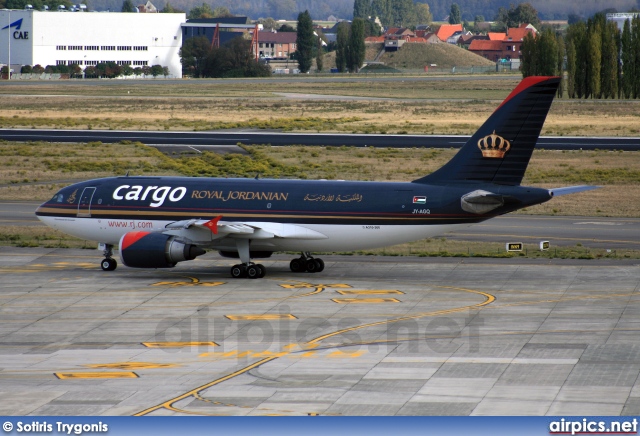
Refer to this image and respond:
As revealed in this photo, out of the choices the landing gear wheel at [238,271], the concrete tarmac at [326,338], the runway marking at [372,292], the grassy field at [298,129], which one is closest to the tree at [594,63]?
the grassy field at [298,129]

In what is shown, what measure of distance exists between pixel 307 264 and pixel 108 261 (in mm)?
9563

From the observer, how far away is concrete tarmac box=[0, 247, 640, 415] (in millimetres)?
26438

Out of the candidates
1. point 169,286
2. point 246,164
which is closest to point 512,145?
point 169,286

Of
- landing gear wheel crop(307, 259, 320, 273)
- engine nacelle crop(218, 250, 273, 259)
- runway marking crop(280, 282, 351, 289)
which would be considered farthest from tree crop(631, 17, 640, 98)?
runway marking crop(280, 282, 351, 289)

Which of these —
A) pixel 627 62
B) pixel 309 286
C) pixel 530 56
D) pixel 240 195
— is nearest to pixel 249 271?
pixel 309 286

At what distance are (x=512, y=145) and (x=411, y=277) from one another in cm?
769

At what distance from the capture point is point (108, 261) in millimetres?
47406

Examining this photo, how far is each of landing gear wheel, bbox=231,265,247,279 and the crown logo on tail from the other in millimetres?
12020

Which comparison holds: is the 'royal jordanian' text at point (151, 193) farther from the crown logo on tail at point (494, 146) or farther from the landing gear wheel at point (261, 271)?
the crown logo on tail at point (494, 146)

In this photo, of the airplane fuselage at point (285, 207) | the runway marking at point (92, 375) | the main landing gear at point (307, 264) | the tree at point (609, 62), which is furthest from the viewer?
the tree at point (609, 62)

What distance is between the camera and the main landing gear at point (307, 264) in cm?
4681

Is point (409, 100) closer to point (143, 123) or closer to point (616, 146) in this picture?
point (143, 123)

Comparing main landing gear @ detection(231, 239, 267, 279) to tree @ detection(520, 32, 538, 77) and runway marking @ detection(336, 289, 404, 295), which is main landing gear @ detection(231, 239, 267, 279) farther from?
tree @ detection(520, 32, 538, 77)

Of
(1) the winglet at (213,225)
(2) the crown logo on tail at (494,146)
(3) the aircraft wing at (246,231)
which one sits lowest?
(3) the aircraft wing at (246,231)
